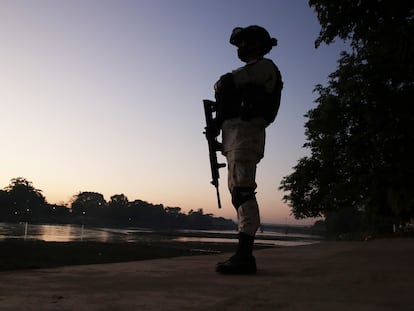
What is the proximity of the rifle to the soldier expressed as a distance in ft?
0.37

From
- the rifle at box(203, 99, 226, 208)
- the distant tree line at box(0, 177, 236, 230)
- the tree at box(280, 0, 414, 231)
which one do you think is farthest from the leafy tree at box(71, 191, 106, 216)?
the rifle at box(203, 99, 226, 208)

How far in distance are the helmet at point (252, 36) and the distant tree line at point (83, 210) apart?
143 metres

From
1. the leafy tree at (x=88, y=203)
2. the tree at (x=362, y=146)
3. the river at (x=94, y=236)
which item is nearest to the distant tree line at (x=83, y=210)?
the leafy tree at (x=88, y=203)

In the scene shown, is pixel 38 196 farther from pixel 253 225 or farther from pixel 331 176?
pixel 253 225

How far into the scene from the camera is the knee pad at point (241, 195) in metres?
3.98

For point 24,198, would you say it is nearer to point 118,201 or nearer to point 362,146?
point 118,201

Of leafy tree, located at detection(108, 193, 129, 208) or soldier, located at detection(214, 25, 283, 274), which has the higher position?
leafy tree, located at detection(108, 193, 129, 208)

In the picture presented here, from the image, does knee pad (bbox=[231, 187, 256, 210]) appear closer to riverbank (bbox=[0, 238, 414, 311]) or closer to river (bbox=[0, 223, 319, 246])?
riverbank (bbox=[0, 238, 414, 311])

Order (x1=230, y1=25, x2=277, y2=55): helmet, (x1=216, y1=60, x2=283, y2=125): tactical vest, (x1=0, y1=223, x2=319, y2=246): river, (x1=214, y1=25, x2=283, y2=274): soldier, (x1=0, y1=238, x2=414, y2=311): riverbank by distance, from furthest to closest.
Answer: (x1=0, y1=223, x2=319, y2=246): river < (x1=230, y1=25, x2=277, y2=55): helmet < (x1=216, y1=60, x2=283, y2=125): tactical vest < (x1=214, y1=25, x2=283, y2=274): soldier < (x1=0, y1=238, x2=414, y2=311): riverbank

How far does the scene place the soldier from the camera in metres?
3.97

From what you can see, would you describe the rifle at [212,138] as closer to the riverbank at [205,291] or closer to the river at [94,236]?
the riverbank at [205,291]

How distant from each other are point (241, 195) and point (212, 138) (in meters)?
0.80

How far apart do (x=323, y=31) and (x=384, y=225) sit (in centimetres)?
1404

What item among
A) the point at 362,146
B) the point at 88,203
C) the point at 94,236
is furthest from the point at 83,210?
the point at 362,146
